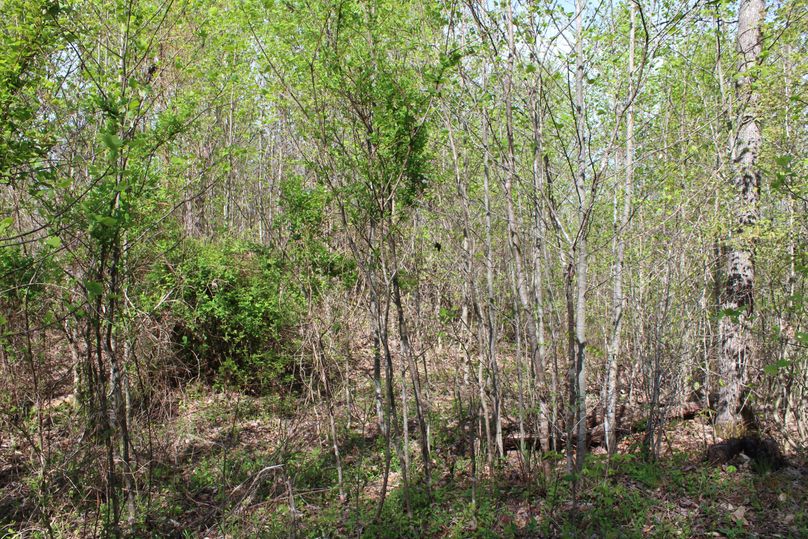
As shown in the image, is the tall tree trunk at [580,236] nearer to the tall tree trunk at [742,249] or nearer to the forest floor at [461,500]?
the forest floor at [461,500]

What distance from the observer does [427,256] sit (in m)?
9.84

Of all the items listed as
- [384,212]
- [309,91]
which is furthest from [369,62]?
[384,212]

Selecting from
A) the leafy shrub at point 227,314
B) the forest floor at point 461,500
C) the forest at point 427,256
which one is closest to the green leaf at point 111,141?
the forest at point 427,256

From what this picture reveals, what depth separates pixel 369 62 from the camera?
202 inches

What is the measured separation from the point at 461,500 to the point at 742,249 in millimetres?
4266

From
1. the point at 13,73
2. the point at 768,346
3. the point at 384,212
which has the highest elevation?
the point at 13,73

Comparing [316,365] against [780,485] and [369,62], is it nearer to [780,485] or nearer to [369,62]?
[369,62]

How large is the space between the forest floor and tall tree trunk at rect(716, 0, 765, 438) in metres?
0.75

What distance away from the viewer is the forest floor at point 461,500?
194 inches

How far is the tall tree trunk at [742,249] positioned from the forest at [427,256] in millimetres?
38

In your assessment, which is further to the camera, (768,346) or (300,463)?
(300,463)

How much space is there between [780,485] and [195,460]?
757 cm

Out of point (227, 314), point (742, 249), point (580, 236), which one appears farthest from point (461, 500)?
point (227, 314)

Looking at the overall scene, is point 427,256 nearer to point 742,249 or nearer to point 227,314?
point 227,314
